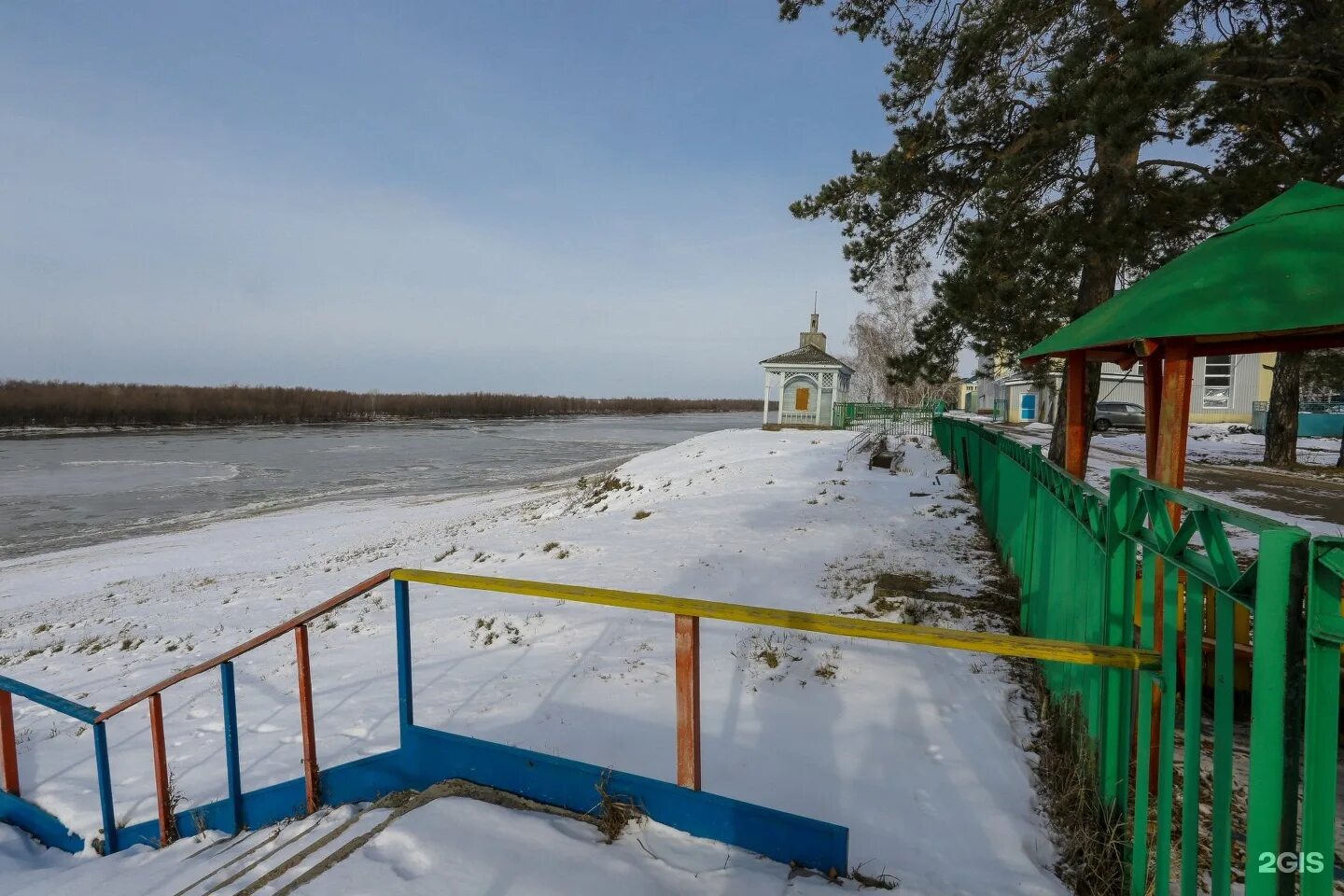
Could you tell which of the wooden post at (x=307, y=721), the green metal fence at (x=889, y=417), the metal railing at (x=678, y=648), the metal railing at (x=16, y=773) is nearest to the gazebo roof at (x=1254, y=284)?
the metal railing at (x=678, y=648)

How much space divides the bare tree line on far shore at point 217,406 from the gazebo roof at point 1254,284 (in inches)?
3566

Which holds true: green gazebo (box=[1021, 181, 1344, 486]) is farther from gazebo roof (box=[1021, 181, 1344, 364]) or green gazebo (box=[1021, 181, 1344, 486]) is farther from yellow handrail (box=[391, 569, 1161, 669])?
yellow handrail (box=[391, 569, 1161, 669])

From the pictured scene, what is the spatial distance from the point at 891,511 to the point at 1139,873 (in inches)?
345

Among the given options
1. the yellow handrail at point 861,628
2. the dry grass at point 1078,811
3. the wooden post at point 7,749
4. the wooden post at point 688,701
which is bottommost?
the wooden post at point 7,749

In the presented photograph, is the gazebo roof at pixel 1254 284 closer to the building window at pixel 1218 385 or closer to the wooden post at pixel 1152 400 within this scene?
the wooden post at pixel 1152 400

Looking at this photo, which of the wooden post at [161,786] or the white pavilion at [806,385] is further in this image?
the white pavilion at [806,385]

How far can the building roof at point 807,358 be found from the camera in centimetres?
3119

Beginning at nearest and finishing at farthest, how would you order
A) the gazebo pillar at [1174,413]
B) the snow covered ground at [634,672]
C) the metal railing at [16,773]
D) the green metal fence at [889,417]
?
the snow covered ground at [634,672] → the gazebo pillar at [1174,413] → the metal railing at [16,773] → the green metal fence at [889,417]

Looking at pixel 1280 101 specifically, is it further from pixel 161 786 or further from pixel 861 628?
pixel 161 786

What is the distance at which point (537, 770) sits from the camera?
305 centimetres

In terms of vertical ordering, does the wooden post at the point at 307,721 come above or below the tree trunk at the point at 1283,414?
below

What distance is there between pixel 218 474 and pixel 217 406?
209 ft

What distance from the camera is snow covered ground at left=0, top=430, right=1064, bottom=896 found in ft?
10.8

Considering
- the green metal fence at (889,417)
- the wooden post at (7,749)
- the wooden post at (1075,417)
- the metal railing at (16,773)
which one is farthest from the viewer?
the green metal fence at (889,417)
